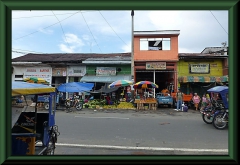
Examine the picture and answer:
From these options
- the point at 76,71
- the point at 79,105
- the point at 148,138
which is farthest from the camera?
the point at 76,71

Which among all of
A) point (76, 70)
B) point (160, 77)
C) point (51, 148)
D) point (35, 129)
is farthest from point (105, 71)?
point (35, 129)

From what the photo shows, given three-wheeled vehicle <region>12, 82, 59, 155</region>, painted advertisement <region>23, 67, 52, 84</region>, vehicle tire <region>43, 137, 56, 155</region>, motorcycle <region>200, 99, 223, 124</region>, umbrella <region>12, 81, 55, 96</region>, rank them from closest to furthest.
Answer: umbrella <region>12, 81, 55, 96</region>, three-wheeled vehicle <region>12, 82, 59, 155</region>, vehicle tire <region>43, 137, 56, 155</region>, motorcycle <region>200, 99, 223, 124</region>, painted advertisement <region>23, 67, 52, 84</region>

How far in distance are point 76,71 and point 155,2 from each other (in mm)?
18627

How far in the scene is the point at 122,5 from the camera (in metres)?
1.83

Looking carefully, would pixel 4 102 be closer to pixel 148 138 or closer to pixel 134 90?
pixel 148 138

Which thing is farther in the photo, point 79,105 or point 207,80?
point 207,80

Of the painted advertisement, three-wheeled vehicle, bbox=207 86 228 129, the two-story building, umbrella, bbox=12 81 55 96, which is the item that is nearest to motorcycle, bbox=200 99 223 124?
three-wheeled vehicle, bbox=207 86 228 129

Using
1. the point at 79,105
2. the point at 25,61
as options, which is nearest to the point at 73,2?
the point at 79,105

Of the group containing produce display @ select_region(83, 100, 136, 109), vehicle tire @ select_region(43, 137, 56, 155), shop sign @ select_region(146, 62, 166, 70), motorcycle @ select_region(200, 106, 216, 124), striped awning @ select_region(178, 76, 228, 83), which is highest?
shop sign @ select_region(146, 62, 166, 70)

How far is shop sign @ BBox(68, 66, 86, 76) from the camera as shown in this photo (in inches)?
774

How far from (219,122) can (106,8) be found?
7.74 meters

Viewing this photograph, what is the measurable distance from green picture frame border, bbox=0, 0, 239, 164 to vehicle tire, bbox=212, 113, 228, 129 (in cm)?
680

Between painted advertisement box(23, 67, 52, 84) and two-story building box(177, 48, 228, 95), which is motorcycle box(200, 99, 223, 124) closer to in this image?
two-story building box(177, 48, 228, 95)

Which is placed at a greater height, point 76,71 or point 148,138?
point 76,71
